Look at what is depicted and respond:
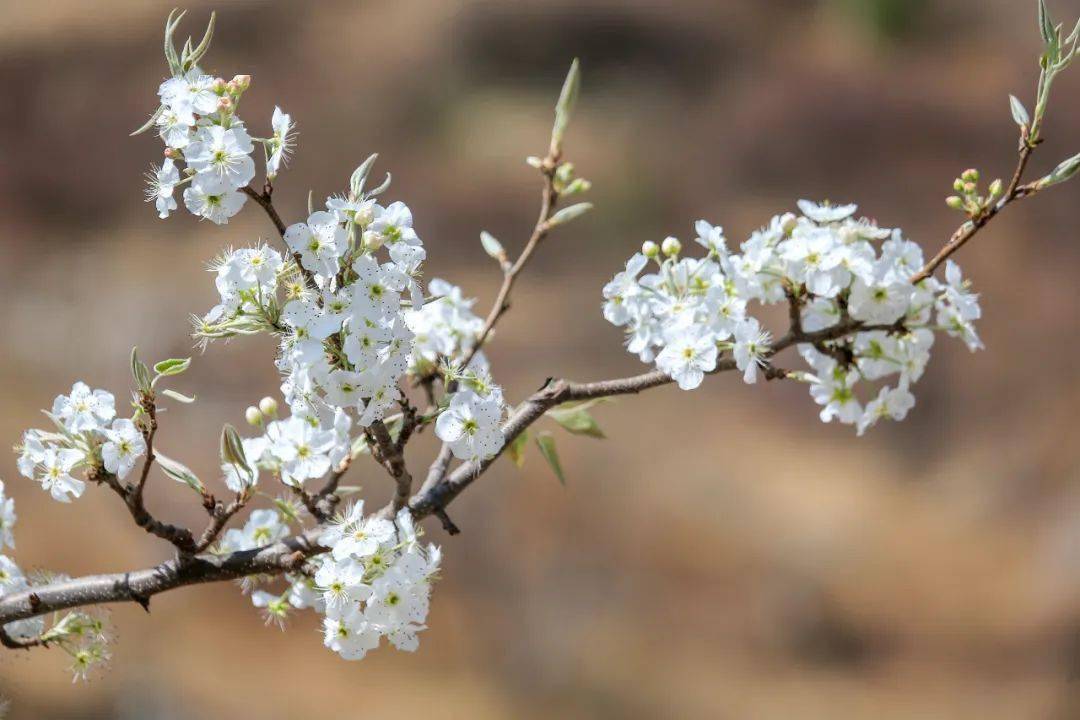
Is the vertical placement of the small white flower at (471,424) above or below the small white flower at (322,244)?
below

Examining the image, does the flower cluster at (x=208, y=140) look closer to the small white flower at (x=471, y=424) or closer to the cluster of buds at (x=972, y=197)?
the small white flower at (x=471, y=424)

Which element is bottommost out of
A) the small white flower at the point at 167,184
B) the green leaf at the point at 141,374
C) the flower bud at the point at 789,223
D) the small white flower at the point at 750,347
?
the green leaf at the point at 141,374

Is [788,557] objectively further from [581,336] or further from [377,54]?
[377,54]

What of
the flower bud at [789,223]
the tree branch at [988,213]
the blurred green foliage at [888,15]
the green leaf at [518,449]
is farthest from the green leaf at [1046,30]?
the blurred green foliage at [888,15]

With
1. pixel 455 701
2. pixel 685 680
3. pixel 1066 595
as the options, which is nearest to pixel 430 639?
pixel 455 701

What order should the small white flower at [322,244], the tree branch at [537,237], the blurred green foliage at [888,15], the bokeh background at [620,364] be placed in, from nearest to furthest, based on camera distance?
the small white flower at [322,244], the tree branch at [537,237], the bokeh background at [620,364], the blurred green foliage at [888,15]

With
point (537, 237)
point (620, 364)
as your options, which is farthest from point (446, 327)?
point (620, 364)

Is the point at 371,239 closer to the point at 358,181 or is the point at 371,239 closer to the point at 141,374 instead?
the point at 358,181
